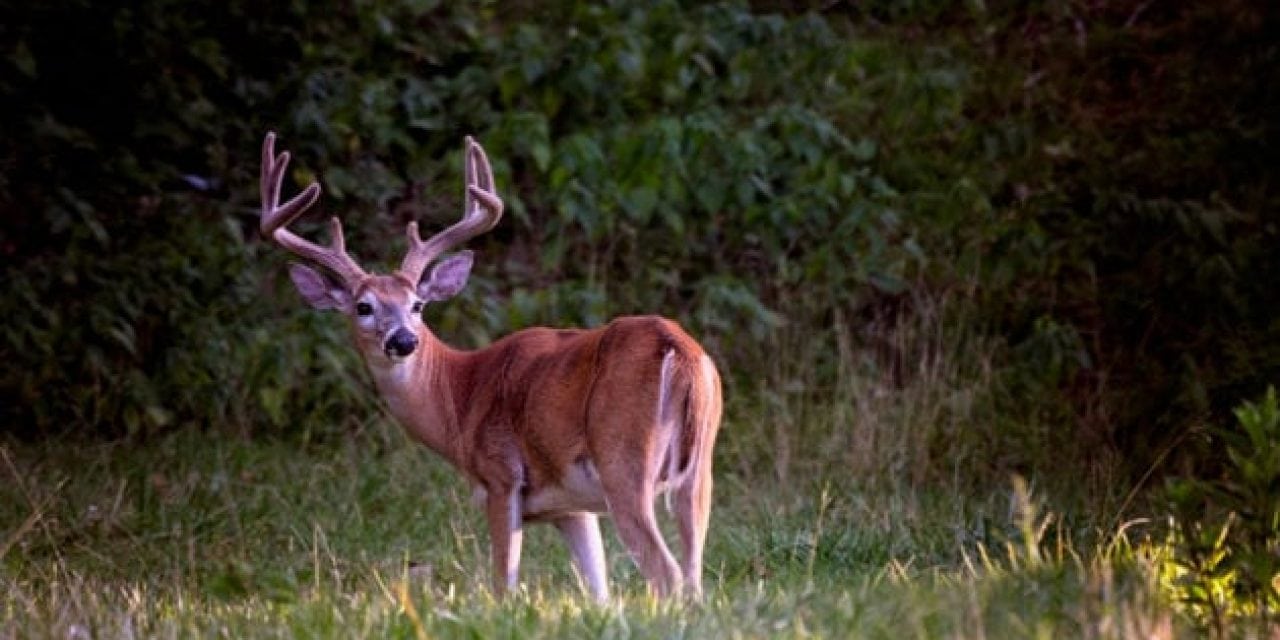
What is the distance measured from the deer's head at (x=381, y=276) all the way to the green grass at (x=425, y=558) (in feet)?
2.52

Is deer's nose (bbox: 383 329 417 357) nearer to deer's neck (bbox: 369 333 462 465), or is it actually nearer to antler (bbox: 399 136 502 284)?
deer's neck (bbox: 369 333 462 465)

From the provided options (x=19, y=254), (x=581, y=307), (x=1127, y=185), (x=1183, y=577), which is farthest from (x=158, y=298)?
(x=1183, y=577)

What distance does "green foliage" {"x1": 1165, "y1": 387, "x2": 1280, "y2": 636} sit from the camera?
15.6 ft

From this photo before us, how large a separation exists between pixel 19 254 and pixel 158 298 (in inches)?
34.3

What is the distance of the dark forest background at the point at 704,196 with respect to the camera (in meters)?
9.45

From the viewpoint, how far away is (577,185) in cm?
1059

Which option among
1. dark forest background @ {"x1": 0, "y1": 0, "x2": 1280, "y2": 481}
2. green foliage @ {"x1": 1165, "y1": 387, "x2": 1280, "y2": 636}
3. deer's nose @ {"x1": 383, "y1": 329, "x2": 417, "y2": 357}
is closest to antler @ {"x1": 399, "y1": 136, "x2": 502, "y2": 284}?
deer's nose @ {"x1": 383, "y1": 329, "x2": 417, "y2": 357}

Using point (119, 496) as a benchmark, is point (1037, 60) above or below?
above

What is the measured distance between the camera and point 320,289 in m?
7.86

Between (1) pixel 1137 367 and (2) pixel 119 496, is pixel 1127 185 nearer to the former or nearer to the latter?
(1) pixel 1137 367

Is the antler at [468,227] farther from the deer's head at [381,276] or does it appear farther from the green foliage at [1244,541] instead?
the green foliage at [1244,541]

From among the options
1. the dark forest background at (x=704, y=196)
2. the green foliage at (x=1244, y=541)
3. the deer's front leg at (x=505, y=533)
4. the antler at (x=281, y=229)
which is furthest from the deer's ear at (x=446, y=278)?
the green foliage at (x=1244, y=541)

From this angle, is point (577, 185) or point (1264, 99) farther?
point (577, 185)

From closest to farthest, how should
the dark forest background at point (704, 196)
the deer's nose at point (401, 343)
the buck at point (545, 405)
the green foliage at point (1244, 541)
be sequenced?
the green foliage at point (1244, 541) → the buck at point (545, 405) → the deer's nose at point (401, 343) → the dark forest background at point (704, 196)
